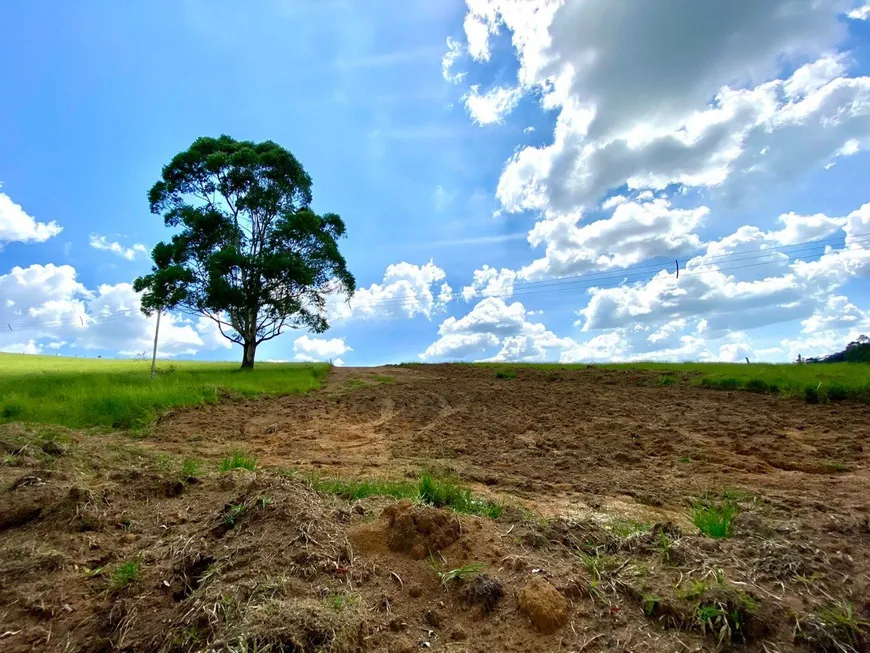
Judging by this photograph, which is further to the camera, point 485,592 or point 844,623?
point 485,592

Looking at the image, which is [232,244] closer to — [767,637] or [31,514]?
[31,514]

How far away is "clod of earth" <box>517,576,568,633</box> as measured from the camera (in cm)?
206

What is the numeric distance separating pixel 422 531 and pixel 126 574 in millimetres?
1712

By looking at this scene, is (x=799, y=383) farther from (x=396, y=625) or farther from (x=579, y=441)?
(x=396, y=625)

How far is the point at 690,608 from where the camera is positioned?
80.2 inches

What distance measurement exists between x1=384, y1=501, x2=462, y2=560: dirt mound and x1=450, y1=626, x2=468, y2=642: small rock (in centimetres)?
58

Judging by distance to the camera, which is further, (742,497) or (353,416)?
(353,416)

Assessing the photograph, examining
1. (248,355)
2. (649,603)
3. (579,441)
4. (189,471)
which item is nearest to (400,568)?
(649,603)

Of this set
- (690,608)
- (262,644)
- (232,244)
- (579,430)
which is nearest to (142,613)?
(262,644)

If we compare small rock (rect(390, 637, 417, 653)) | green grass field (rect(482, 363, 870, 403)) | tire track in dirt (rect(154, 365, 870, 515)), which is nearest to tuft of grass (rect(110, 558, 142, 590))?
small rock (rect(390, 637, 417, 653))

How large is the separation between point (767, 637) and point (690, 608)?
11.5 inches

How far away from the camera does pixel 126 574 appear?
252 cm

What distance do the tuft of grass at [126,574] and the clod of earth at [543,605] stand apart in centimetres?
216

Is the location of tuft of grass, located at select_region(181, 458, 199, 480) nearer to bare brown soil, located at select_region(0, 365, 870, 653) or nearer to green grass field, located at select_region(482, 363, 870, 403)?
bare brown soil, located at select_region(0, 365, 870, 653)
